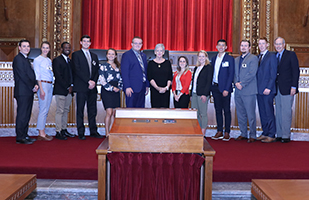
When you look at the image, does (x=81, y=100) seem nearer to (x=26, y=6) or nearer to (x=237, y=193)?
(x=237, y=193)

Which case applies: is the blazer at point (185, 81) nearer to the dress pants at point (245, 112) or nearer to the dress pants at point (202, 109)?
the dress pants at point (202, 109)

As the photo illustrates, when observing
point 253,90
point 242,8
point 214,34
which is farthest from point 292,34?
point 253,90

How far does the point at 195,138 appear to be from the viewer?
169 cm

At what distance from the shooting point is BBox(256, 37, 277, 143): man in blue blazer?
3863mm

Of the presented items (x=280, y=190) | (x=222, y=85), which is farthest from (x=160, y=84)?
(x=280, y=190)

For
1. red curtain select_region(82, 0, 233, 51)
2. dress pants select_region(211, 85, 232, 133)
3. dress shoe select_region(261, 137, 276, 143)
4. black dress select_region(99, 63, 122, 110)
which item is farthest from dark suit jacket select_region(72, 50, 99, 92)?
red curtain select_region(82, 0, 233, 51)

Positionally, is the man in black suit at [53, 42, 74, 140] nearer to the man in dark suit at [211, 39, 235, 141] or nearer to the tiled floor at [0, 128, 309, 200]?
the tiled floor at [0, 128, 309, 200]

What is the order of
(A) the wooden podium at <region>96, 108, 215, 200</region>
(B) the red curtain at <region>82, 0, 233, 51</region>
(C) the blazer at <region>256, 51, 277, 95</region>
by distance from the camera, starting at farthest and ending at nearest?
1. (B) the red curtain at <region>82, 0, 233, 51</region>
2. (C) the blazer at <region>256, 51, 277, 95</region>
3. (A) the wooden podium at <region>96, 108, 215, 200</region>

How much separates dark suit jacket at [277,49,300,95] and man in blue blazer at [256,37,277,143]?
94 millimetres

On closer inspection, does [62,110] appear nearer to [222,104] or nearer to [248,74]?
[222,104]

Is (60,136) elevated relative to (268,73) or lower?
lower

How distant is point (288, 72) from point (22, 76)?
11.1 feet

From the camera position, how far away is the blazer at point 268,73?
12.7 ft

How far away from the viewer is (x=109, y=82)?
3783mm
